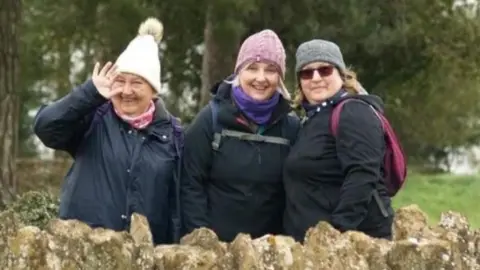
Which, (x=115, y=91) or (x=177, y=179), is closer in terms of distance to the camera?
(x=115, y=91)

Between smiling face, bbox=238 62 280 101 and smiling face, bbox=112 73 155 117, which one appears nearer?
smiling face, bbox=112 73 155 117

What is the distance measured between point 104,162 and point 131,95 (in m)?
0.29

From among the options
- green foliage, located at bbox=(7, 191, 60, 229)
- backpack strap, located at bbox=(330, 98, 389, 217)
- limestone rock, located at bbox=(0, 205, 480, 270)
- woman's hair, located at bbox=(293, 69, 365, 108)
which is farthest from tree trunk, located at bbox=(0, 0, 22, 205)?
limestone rock, located at bbox=(0, 205, 480, 270)

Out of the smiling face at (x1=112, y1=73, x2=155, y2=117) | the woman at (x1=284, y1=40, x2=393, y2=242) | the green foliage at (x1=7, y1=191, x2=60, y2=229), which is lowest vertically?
the green foliage at (x1=7, y1=191, x2=60, y2=229)

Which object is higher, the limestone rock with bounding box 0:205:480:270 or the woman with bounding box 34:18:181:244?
the woman with bounding box 34:18:181:244

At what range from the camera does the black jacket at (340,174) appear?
3717 millimetres

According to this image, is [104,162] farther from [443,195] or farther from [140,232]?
[443,195]

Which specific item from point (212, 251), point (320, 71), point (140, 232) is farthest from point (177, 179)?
point (212, 251)

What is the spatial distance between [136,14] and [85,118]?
602 centimetres

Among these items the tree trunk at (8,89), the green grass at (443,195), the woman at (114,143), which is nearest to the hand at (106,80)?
the woman at (114,143)

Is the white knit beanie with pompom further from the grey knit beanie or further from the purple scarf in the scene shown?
the grey knit beanie

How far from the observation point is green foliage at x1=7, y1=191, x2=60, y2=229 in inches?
261

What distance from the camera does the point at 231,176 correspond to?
3.98m

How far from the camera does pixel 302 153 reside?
3.83 metres
